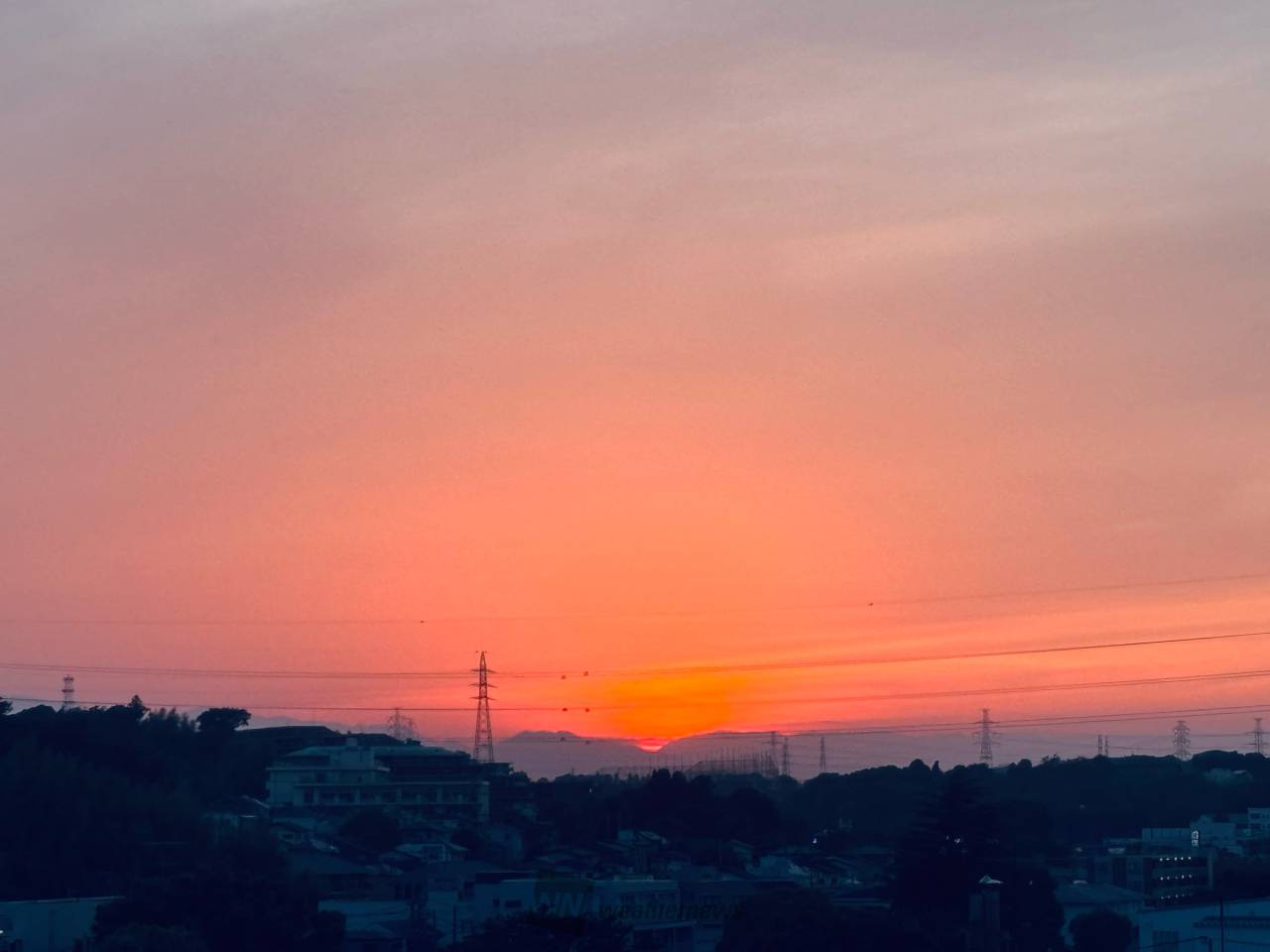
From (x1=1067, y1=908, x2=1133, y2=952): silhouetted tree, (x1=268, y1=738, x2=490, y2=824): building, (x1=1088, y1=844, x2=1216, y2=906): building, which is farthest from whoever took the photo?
(x1=268, y1=738, x2=490, y2=824): building

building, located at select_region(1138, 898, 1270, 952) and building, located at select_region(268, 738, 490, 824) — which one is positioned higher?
building, located at select_region(268, 738, 490, 824)

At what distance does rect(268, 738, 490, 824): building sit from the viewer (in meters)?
85.1

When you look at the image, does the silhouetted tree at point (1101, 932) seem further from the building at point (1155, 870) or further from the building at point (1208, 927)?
the building at point (1155, 870)

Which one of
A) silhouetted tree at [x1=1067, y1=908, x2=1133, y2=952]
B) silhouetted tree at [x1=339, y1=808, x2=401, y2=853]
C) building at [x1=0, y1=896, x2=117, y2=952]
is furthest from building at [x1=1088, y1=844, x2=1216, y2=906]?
building at [x1=0, y1=896, x2=117, y2=952]

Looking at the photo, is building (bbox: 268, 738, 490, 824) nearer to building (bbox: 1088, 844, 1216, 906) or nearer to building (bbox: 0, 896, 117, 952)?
building (bbox: 1088, 844, 1216, 906)

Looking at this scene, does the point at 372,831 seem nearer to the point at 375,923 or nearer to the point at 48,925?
the point at 375,923

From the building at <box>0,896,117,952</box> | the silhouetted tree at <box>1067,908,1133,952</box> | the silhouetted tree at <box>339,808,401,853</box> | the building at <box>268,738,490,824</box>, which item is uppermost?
the building at <box>268,738,490,824</box>

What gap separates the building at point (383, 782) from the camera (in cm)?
8506

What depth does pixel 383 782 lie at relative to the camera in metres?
88.0

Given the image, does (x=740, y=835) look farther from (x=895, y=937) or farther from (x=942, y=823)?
(x=895, y=937)

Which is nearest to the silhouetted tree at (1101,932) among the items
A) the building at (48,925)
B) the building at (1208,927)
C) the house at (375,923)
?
the building at (1208,927)

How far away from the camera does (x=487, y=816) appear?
3376 inches

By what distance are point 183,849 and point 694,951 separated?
58.1 feet

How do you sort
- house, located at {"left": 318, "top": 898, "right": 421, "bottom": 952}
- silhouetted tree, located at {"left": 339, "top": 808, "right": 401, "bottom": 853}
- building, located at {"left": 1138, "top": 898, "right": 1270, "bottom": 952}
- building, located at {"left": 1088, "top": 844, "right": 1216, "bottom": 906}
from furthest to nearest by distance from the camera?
silhouetted tree, located at {"left": 339, "top": 808, "right": 401, "bottom": 853}, building, located at {"left": 1088, "top": 844, "right": 1216, "bottom": 906}, house, located at {"left": 318, "top": 898, "right": 421, "bottom": 952}, building, located at {"left": 1138, "top": 898, "right": 1270, "bottom": 952}
